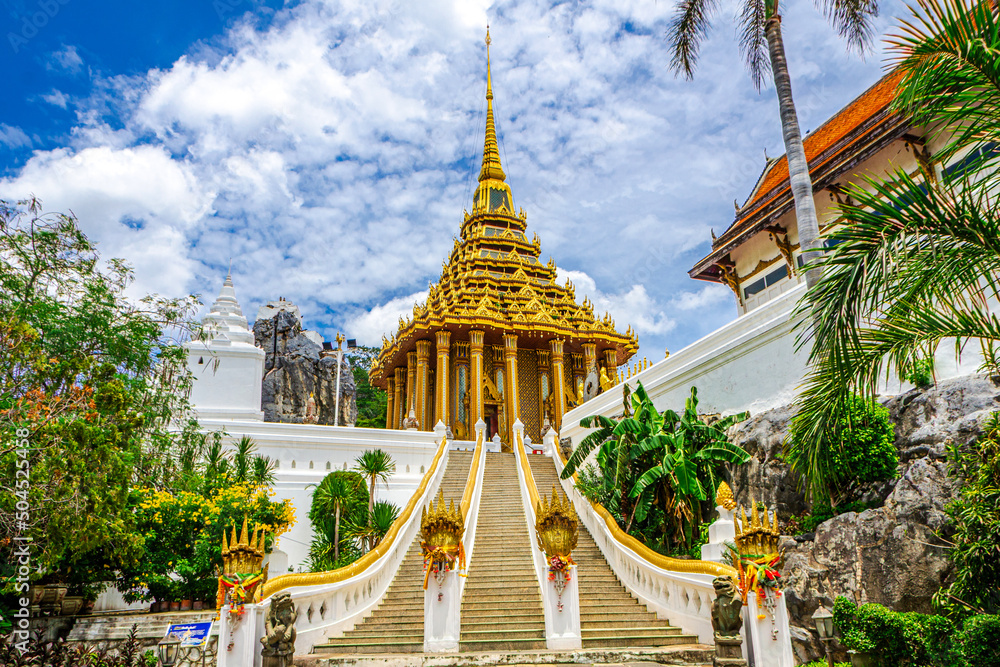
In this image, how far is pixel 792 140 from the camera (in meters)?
11.4

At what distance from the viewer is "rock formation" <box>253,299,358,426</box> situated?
41.0m

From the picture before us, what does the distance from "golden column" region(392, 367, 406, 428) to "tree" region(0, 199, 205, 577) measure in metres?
17.5

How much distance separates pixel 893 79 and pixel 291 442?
17.3 m

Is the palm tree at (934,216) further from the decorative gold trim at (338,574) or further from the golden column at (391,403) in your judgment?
the golden column at (391,403)

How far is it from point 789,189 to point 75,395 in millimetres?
15599

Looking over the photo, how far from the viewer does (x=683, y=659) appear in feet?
27.0

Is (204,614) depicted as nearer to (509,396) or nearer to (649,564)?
(649,564)

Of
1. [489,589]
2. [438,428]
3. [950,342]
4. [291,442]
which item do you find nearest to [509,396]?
[438,428]

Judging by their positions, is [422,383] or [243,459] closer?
[243,459]

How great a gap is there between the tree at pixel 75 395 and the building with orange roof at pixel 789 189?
11.6 m

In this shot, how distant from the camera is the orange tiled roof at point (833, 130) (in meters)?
16.0

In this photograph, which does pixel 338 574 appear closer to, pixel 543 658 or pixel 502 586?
pixel 502 586

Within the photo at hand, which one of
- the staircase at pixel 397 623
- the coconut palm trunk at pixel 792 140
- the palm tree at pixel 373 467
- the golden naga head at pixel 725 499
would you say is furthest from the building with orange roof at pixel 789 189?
the palm tree at pixel 373 467

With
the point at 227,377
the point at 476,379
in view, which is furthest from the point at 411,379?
the point at 227,377
